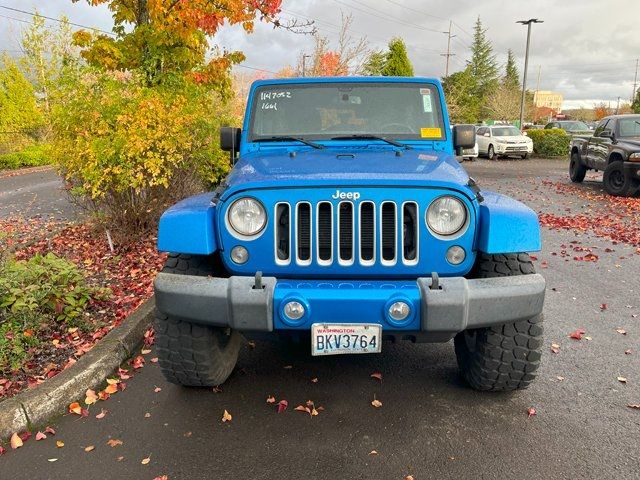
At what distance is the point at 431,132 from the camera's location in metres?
3.97

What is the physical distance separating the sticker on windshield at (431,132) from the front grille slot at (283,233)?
5.28ft

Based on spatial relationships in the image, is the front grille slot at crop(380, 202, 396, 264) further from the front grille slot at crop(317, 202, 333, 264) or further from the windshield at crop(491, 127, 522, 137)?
the windshield at crop(491, 127, 522, 137)

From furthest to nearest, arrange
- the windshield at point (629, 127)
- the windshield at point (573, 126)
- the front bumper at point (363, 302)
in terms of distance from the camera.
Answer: the windshield at point (573, 126)
the windshield at point (629, 127)
the front bumper at point (363, 302)

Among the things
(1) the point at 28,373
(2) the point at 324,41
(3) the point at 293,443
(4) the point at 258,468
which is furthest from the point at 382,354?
(2) the point at 324,41

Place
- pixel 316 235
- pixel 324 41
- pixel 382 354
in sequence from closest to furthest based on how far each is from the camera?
pixel 316 235 → pixel 382 354 → pixel 324 41

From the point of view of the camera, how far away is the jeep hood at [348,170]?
2754 mm

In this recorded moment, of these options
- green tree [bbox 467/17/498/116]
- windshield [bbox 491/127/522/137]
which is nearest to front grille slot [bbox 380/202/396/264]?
windshield [bbox 491/127/522/137]

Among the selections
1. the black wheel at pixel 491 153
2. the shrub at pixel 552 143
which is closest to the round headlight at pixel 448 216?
the black wheel at pixel 491 153

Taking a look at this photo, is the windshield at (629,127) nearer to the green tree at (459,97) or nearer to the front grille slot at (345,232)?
the green tree at (459,97)

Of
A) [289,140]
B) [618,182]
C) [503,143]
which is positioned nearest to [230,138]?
[289,140]

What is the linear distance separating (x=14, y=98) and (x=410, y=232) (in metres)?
22.6

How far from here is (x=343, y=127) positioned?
392 cm

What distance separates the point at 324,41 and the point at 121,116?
17679 millimetres

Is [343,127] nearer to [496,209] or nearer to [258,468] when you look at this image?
[496,209]
